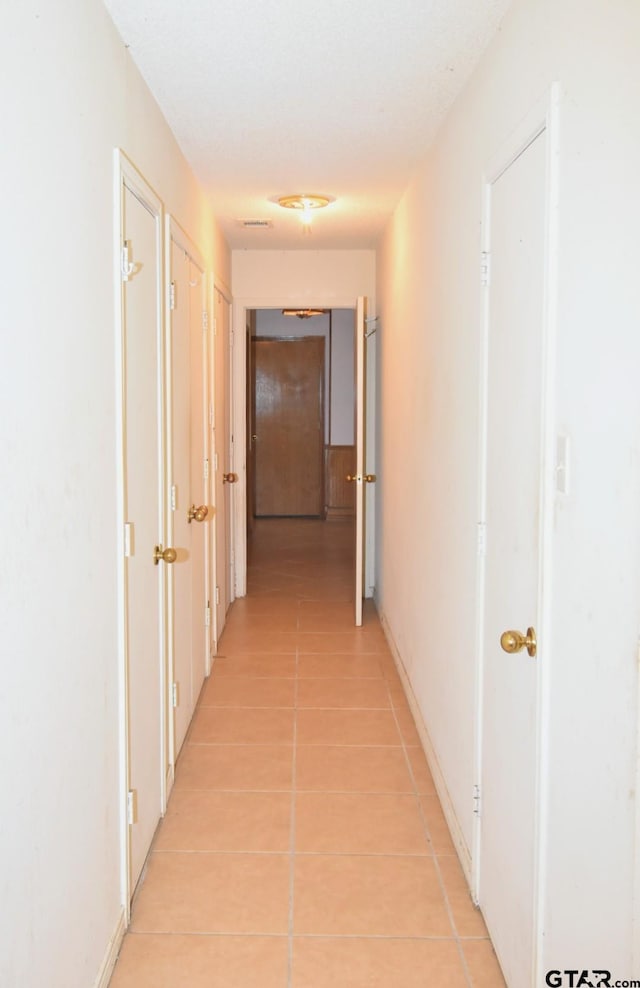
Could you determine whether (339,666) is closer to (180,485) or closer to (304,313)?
(180,485)

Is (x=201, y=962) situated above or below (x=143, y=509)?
below

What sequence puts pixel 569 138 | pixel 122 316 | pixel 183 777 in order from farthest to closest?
1. pixel 183 777
2. pixel 122 316
3. pixel 569 138

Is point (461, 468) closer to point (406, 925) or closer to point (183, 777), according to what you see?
point (406, 925)

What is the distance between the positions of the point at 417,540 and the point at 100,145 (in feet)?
7.38

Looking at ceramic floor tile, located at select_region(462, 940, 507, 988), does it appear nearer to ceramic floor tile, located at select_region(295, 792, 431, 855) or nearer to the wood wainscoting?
ceramic floor tile, located at select_region(295, 792, 431, 855)

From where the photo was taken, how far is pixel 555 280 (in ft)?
5.40

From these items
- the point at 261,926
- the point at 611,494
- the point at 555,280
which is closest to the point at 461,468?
the point at 555,280

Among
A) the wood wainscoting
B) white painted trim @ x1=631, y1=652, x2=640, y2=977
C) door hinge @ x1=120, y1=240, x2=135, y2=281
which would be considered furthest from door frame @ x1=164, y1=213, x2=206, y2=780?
the wood wainscoting

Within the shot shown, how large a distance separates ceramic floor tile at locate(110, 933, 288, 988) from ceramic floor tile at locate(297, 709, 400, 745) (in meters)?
1.38

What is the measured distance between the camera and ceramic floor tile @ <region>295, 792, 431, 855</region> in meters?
2.74

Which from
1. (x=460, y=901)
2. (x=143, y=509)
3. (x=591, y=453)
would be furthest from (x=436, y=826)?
(x=591, y=453)

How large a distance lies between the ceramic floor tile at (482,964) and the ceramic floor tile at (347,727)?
4.50 feet

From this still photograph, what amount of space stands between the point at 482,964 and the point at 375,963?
0.28m

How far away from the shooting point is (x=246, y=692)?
4.20m
